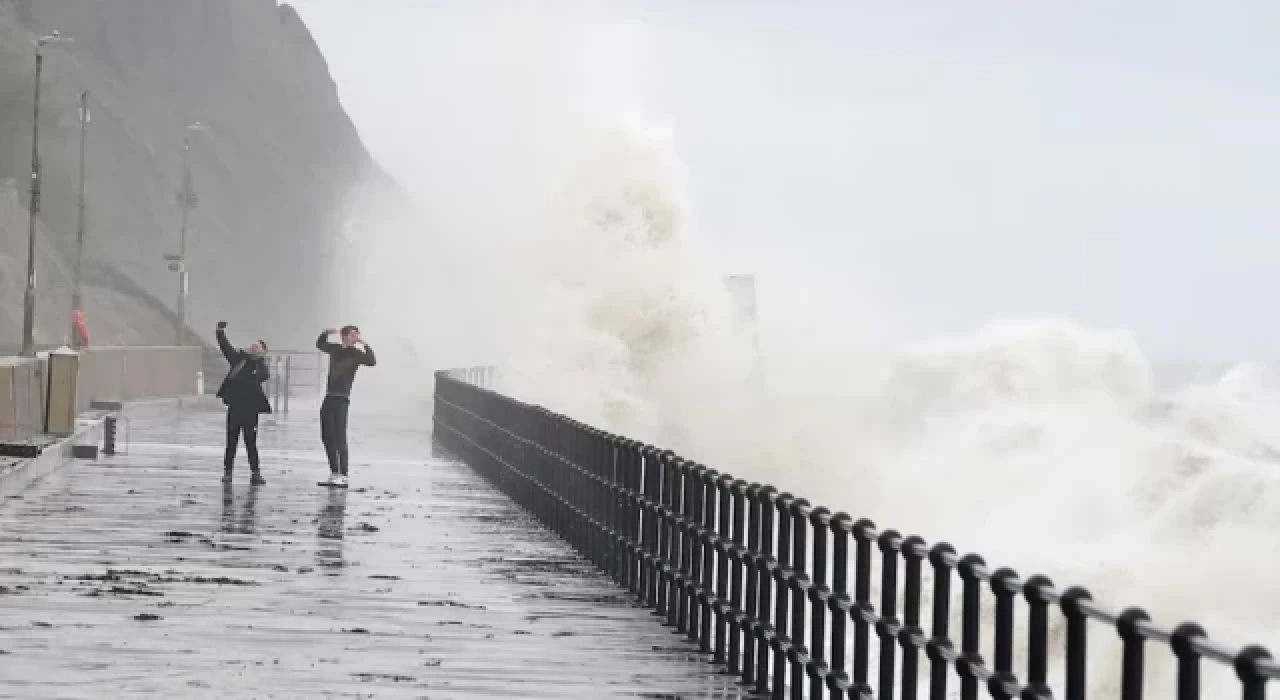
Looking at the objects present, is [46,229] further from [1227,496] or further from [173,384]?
[1227,496]

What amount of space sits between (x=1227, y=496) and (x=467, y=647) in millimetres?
61634

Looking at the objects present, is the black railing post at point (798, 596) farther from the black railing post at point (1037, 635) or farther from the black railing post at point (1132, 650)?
the black railing post at point (1132, 650)

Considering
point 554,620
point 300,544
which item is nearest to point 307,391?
point 300,544

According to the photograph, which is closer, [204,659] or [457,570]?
[204,659]

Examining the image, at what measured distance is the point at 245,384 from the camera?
98.7ft

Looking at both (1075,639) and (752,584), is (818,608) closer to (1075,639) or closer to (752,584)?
(752,584)

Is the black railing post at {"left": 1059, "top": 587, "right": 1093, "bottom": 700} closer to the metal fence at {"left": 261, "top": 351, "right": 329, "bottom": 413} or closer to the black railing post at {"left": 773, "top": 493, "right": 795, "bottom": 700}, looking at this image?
the black railing post at {"left": 773, "top": 493, "right": 795, "bottom": 700}

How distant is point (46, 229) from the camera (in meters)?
111

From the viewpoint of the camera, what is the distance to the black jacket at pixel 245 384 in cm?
2989

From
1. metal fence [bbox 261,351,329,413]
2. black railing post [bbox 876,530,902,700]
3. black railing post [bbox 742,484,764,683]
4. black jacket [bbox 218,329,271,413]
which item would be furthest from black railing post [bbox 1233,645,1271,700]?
metal fence [bbox 261,351,329,413]

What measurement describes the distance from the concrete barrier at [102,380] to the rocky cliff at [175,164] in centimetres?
2006

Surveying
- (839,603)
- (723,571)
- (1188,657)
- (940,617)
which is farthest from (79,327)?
(1188,657)

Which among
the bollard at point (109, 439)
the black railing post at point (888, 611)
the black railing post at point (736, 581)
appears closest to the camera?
the black railing post at point (888, 611)

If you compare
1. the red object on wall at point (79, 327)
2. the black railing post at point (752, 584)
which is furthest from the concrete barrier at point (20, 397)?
the red object on wall at point (79, 327)
